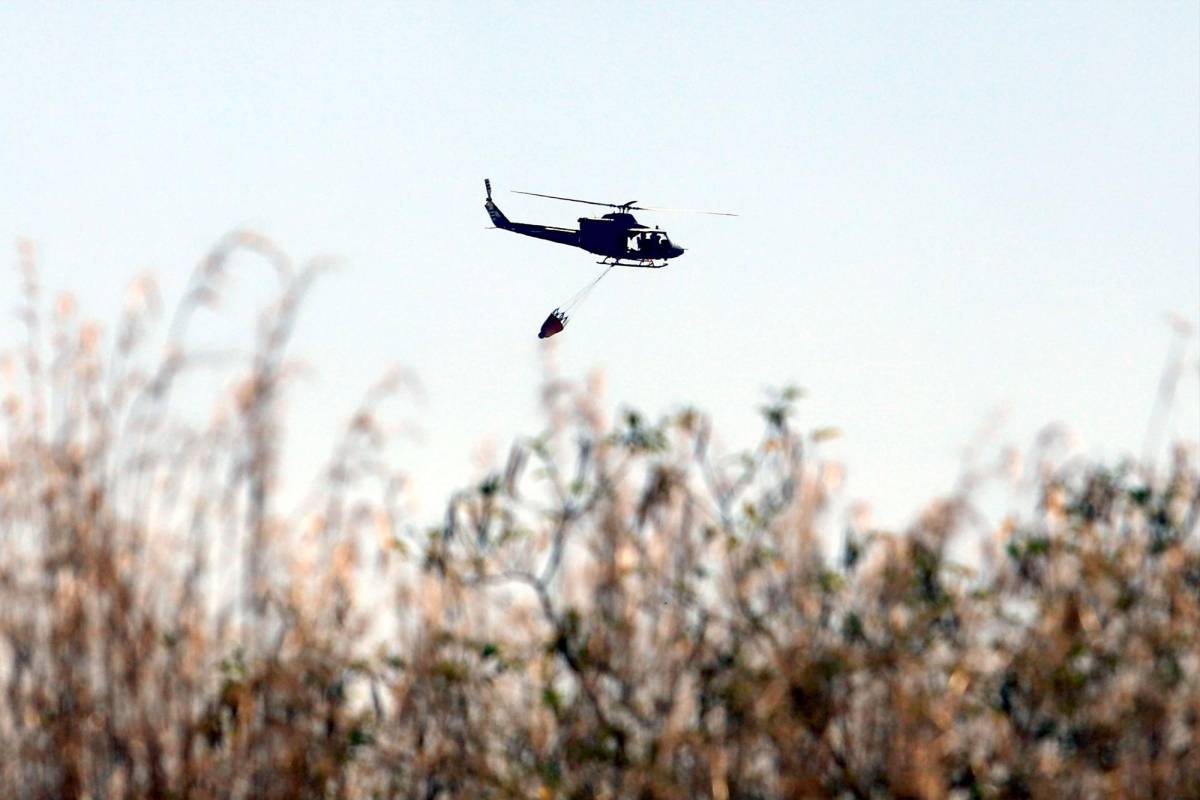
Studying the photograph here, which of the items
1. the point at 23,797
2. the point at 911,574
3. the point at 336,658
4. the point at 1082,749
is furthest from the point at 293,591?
the point at 1082,749

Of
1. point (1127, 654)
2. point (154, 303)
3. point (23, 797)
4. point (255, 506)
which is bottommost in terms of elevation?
point (23, 797)

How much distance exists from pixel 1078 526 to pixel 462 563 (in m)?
4.54

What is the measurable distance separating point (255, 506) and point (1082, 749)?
5596 mm

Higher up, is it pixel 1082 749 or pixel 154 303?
pixel 154 303

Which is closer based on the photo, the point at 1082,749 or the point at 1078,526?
the point at 1082,749

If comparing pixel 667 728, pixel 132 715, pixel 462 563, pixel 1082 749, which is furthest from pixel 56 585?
pixel 1082 749

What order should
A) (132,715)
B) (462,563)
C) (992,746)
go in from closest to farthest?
(132,715) < (992,746) < (462,563)

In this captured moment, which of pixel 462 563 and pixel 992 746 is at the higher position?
pixel 462 563

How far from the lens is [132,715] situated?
1205 centimetres

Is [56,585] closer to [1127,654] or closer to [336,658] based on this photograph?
[336,658]

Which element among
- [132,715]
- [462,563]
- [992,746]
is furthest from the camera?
[462,563]

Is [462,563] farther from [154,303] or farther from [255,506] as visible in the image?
[154,303]

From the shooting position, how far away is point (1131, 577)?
44.3 ft

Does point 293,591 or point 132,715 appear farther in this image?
point 293,591
